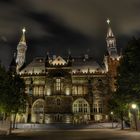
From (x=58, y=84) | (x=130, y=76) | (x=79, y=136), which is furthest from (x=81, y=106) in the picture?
(x=79, y=136)

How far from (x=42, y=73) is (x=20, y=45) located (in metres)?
20.3

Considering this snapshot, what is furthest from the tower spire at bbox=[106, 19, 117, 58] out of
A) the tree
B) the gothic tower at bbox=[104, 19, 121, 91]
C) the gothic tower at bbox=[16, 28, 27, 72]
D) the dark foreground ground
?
the dark foreground ground

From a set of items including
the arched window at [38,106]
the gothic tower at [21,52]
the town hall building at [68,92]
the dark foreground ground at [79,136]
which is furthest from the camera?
the gothic tower at [21,52]

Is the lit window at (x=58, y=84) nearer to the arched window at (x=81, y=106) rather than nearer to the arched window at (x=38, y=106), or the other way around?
the arched window at (x=38, y=106)

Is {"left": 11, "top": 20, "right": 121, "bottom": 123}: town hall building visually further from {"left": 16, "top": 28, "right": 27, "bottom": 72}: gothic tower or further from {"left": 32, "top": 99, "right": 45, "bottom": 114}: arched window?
{"left": 16, "top": 28, "right": 27, "bottom": 72}: gothic tower

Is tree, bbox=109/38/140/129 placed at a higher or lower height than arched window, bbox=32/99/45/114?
higher

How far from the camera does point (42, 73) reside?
70.4 metres

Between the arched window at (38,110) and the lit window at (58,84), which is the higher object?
the lit window at (58,84)

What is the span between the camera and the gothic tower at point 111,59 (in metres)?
69.6

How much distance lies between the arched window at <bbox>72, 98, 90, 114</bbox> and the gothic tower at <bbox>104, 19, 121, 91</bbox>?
9.69 metres

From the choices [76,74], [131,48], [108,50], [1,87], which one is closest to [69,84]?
[76,74]

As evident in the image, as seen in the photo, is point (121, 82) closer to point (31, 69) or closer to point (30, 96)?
point (30, 96)

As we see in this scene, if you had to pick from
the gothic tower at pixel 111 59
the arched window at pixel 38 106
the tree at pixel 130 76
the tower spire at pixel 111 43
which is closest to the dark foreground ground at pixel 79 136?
the tree at pixel 130 76

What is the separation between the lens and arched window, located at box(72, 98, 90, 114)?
6631 cm
